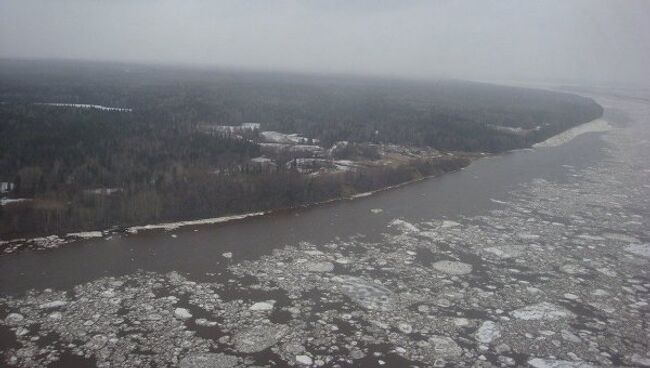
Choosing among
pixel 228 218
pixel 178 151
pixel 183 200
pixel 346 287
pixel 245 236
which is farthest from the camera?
pixel 178 151

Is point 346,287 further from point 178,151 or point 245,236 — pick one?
point 178,151

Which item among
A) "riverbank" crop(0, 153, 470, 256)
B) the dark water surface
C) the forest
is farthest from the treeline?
the dark water surface

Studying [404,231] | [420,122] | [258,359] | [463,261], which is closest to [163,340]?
[258,359]

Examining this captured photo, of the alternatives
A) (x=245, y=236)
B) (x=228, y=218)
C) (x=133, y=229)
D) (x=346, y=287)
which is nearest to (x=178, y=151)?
(x=228, y=218)

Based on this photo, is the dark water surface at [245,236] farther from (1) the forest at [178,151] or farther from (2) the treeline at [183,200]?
(1) the forest at [178,151]

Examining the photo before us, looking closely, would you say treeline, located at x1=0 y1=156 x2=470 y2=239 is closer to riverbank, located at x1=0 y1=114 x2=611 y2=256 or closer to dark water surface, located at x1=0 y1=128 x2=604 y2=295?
riverbank, located at x1=0 y1=114 x2=611 y2=256

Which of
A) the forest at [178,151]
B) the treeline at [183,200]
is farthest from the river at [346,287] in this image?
the forest at [178,151]
